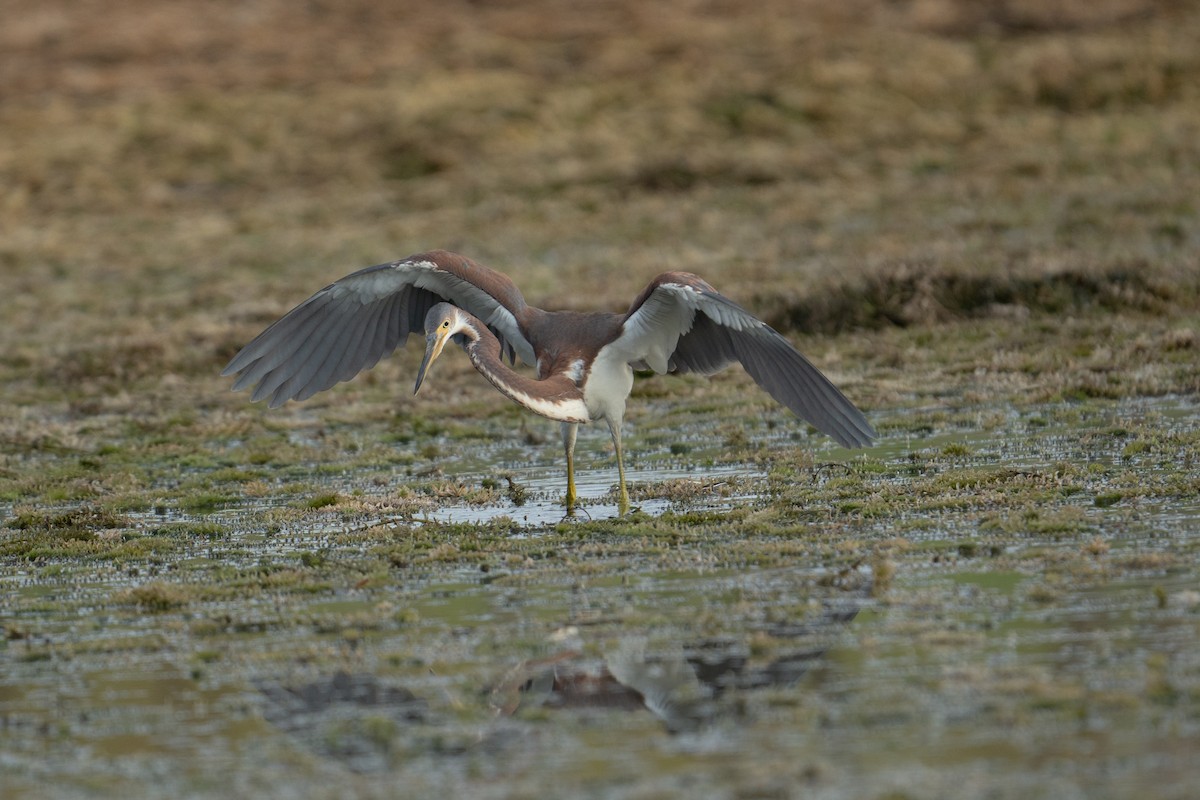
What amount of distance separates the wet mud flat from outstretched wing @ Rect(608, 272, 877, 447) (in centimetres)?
48

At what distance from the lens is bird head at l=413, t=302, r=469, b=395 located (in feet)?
31.2

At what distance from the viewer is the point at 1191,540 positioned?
7797mm

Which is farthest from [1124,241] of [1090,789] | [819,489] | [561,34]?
[561,34]

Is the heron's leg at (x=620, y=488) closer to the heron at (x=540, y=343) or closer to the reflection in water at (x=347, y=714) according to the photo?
the heron at (x=540, y=343)

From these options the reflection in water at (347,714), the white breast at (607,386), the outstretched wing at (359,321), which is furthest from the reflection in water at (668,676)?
the outstretched wing at (359,321)

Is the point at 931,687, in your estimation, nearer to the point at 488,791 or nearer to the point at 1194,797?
the point at 1194,797

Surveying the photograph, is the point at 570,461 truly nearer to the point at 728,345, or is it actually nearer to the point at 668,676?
the point at 728,345

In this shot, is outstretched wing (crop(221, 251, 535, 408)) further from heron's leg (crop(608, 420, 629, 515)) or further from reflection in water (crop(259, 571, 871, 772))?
reflection in water (crop(259, 571, 871, 772))

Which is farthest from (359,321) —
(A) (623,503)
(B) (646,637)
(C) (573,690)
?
(C) (573,690)

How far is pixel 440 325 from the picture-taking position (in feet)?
31.3

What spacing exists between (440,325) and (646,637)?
3.25 m

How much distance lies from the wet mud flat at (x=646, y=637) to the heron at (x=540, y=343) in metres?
0.62

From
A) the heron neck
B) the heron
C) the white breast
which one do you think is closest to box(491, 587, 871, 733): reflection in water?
the heron neck

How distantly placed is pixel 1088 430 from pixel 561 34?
2650cm
